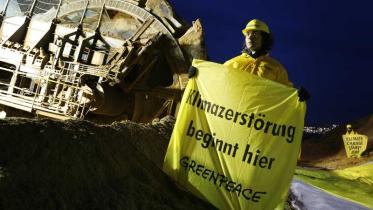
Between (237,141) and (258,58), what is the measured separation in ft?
2.91

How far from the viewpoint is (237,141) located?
414 cm

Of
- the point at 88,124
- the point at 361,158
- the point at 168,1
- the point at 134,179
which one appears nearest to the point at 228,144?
the point at 134,179

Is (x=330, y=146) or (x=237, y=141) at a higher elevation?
(x=330, y=146)

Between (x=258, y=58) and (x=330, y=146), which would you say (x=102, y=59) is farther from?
(x=330, y=146)

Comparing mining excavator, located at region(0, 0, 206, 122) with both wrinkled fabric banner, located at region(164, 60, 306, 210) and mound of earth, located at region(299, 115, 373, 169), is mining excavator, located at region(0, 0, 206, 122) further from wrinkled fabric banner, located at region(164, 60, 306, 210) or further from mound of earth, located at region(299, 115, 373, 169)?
mound of earth, located at region(299, 115, 373, 169)

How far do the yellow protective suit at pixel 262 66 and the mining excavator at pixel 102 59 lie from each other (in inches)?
391

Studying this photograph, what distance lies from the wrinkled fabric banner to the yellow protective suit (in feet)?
0.69

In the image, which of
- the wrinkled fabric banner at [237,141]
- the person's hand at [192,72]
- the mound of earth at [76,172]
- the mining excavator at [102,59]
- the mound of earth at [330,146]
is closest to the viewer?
the mound of earth at [76,172]

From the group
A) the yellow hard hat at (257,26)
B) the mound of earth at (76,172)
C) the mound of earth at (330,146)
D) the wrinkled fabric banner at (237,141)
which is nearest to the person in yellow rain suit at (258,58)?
the yellow hard hat at (257,26)

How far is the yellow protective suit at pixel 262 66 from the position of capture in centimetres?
445

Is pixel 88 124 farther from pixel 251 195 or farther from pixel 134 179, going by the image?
pixel 251 195

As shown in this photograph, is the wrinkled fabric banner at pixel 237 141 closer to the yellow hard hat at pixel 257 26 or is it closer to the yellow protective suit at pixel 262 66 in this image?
the yellow protective suit at pixel 262 66

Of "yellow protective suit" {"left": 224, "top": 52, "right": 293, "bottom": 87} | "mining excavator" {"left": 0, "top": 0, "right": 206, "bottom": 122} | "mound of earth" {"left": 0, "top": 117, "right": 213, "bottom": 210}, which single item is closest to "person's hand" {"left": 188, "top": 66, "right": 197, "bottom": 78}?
"yellow protective suit" {"left": 224, "top": 52, "right": 293, "bottom": 87}

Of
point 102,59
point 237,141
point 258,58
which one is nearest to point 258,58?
point 258,58
